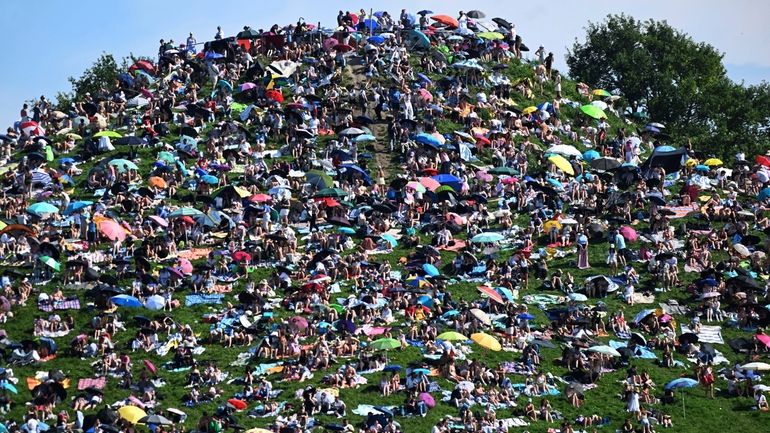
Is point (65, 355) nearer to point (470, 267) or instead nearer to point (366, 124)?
point (470, 267)

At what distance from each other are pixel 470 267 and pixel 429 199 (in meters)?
6.86

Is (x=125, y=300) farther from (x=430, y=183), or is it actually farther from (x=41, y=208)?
(x=430, y=183)

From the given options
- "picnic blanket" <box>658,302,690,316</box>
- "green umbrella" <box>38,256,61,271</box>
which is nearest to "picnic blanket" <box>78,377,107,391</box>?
"green umbrella" <box>38,256,61,271</box>

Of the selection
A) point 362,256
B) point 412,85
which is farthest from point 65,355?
point 412,85

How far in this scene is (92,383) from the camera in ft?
203

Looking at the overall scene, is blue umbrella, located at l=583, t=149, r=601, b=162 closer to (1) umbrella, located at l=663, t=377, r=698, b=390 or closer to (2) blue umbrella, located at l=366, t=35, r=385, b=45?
(2) blue umbrella, located at l=366, t=35, r=385, b=45

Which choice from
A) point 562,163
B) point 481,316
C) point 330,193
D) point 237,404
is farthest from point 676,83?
point 237,404

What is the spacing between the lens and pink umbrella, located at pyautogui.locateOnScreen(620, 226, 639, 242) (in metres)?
75.6

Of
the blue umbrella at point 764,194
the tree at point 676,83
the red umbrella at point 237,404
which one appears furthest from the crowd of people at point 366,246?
the tree at point 676,83

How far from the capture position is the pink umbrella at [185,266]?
70688mm

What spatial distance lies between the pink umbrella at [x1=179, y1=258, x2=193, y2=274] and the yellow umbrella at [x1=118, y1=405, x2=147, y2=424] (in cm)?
1295

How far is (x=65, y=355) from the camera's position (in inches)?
2542

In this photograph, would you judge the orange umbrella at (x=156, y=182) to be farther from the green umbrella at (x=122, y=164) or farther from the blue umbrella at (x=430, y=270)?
the blue umbrella at (x=430, y=270)

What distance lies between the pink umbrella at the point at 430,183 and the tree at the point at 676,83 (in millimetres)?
36169
